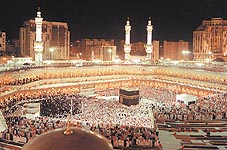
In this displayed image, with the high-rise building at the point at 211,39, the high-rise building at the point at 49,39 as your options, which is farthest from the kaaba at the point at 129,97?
the high-rise building at the point at 211,39

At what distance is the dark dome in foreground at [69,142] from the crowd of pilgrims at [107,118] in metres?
5.04

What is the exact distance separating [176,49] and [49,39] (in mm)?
22035

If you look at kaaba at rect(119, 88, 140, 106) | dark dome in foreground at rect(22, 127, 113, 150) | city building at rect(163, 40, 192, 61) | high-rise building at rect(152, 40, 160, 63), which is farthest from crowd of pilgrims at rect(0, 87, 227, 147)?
city building at rect(163, 40, 192, 61)

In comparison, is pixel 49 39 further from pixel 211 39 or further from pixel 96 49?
pixel 211 39

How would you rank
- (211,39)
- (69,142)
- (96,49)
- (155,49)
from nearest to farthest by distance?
(69,142) → (211,39) → (96,49) → (155,49)

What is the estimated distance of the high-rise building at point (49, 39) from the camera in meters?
46.2

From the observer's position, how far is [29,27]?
46094 millimetres

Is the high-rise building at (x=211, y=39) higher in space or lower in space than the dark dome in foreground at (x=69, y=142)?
higher

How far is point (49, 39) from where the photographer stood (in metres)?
51.1

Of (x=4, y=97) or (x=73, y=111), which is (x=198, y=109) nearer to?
(x=73, y=111)

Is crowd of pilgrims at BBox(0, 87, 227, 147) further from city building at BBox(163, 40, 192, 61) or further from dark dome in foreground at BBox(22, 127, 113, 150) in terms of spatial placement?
city building at BBox(163, 40, 192, 61)

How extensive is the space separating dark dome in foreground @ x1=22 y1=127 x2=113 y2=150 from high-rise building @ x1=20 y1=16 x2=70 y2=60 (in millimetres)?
38866

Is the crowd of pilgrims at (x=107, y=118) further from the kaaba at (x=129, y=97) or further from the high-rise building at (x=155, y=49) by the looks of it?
the high-rise building at (x=155, y=49)

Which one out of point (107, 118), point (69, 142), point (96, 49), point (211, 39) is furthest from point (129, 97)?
point (96, 49)
